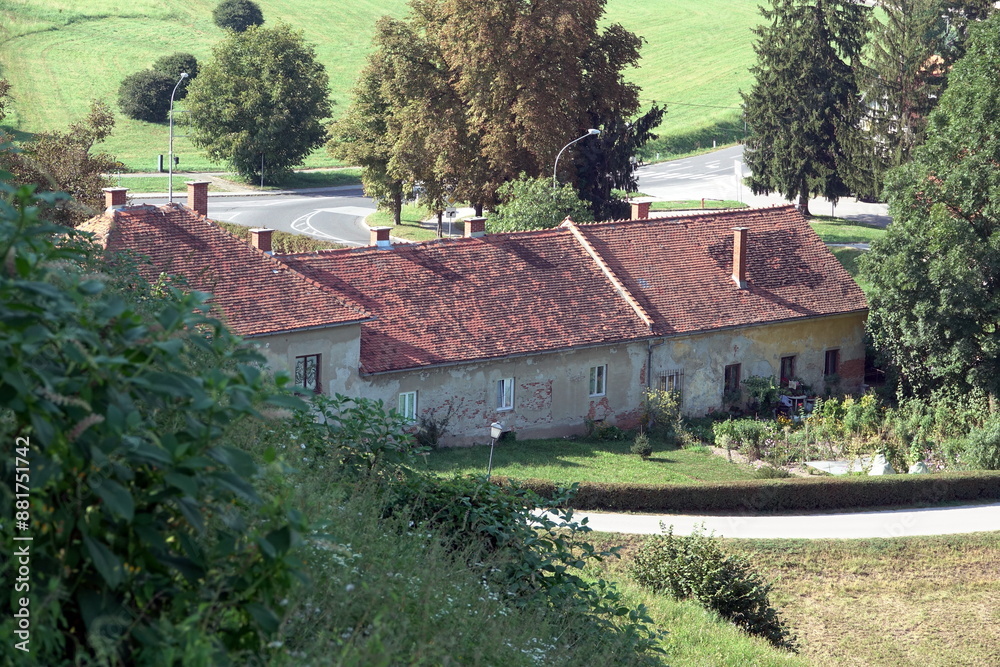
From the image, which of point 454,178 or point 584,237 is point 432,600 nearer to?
point 584,237

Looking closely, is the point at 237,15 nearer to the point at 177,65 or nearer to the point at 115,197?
the point at 177,65

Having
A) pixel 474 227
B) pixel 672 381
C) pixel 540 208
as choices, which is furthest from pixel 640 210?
pixel 672 381

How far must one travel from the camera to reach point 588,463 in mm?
30531

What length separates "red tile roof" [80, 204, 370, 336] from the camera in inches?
1115

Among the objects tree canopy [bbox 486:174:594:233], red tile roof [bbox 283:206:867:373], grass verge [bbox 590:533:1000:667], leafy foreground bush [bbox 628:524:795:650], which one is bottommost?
grass verge [bbox 590:533:1000:667]

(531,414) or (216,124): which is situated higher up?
(216,124)

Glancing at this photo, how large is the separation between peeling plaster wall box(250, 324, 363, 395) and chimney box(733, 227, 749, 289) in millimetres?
14115

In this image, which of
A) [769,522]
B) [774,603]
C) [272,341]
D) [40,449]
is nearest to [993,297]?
[769,522]

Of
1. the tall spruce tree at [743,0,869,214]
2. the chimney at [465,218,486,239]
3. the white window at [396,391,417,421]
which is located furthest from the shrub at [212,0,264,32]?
the white window at [396,391,417,421]

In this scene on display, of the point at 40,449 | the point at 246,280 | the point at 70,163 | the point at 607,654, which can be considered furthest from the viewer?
the point at 70,163

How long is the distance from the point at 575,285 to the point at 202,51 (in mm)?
67222

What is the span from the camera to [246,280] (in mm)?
29422

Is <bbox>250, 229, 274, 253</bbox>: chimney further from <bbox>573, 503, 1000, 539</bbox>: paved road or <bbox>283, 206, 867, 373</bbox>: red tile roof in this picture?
<bbox>573, 503, 1000, 539</bbox>: paved road

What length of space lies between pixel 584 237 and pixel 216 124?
3936 cm
